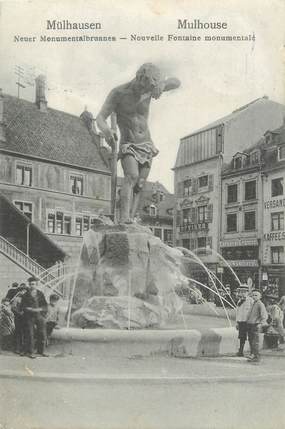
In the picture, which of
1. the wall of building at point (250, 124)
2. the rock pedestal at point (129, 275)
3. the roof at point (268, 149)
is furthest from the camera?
the roof at point (268, 149)

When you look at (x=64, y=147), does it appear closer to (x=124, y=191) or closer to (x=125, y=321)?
(x=124, y=191)

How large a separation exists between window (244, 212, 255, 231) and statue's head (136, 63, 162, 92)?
4.86 metres

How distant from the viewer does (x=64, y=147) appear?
15.0 meters

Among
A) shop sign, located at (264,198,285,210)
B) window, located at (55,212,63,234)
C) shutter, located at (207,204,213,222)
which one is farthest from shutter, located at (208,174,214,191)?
→ window, located at (55,212,63,234)

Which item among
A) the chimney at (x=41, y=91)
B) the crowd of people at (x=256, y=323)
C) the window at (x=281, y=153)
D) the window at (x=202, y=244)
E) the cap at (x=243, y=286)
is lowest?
the crowd of people at (x=256, y=323)

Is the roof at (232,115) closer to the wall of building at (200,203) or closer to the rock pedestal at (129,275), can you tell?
the wall of building at (200,203)

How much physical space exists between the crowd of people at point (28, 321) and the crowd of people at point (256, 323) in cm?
253

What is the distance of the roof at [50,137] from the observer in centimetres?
1230

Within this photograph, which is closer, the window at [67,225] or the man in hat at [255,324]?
the man in hat at [255,324]

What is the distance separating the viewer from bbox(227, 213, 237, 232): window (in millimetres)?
12437

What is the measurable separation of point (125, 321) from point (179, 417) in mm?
1560

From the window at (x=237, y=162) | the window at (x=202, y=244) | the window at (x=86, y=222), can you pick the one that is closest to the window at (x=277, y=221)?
the window at (x=202, y=244)

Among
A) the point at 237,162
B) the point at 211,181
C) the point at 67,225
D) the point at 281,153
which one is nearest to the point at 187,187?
the point at 211,181

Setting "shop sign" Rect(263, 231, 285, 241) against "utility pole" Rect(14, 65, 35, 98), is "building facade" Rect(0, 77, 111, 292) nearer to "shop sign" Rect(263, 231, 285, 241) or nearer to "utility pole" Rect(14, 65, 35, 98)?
"utility pole" Rect(14, 65, 35, 98)
